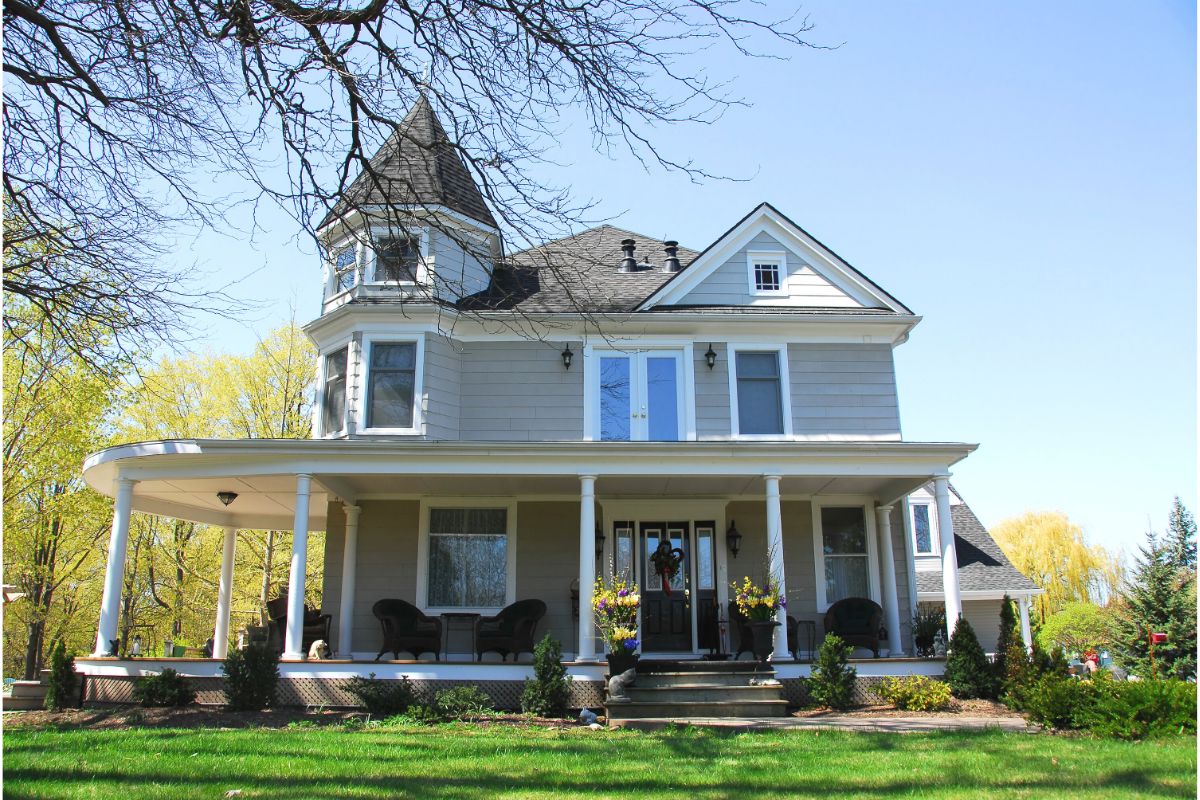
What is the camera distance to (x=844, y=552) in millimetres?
14352

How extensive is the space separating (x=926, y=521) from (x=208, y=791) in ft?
60.8

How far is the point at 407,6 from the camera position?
262 inches

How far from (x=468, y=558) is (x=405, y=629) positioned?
1617 mm

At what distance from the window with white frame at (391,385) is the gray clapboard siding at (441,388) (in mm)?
251

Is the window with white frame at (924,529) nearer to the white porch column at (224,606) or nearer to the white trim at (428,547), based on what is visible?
the white trim at (428,547)

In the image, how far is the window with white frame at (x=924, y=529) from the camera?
2070 cm

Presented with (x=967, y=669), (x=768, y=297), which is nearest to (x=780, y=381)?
(x=768, y=297)

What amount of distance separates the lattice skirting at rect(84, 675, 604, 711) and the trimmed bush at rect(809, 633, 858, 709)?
2.63m

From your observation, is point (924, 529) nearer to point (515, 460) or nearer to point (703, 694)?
point (703, 694)

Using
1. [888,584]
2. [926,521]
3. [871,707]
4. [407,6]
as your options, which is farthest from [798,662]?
[926,521]

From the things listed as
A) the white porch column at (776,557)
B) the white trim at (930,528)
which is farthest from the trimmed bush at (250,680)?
the white trim at (930,528)

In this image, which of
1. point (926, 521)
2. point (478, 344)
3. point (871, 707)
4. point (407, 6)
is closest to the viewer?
point (407, 6)

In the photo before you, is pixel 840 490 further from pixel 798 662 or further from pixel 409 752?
pixel 409 752

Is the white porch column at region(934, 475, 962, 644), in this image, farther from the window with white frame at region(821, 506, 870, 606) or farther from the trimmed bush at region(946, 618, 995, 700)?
the window with white frame at region(821, 506, 870, 606)
